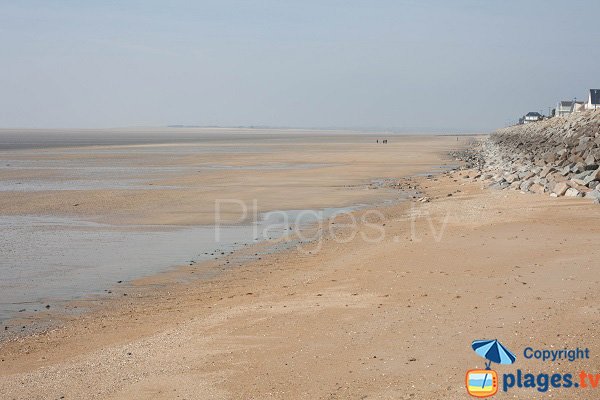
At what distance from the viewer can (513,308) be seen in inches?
301

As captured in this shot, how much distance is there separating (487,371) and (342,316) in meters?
2.43

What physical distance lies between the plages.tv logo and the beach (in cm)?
9

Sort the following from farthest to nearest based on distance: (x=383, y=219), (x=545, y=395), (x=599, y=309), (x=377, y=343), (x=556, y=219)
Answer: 1. (x=383, y=219)
2. (x=556, y=219)
3. (x=599, y=309)
4. (x=377, y=343)
5. (x=545, y=395)

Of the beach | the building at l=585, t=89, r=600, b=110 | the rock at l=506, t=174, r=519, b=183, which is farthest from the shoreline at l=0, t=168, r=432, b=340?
the building at l=585, t=89, r=600, b=110

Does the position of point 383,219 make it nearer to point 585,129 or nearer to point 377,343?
point 377,343

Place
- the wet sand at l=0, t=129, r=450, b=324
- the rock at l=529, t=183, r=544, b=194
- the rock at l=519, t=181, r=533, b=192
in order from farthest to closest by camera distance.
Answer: the rock at l=519, t=181, r=533, b=192 < the rock at l=529, t=183, r=544, b=194 < the wet sand at l=0, t=129, r=450, b=324

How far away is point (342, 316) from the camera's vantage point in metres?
7.95

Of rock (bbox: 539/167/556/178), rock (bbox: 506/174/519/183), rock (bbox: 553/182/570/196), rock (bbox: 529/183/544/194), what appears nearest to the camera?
rock (bbox: 553/182/570/196)

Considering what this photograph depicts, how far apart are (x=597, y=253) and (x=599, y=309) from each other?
333cm

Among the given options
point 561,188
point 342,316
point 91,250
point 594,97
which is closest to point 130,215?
point 91,250

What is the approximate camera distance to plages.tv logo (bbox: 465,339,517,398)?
5.46m

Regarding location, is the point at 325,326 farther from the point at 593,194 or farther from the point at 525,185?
the point at 525,185

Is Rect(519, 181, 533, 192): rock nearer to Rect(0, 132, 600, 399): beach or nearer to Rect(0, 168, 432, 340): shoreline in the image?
Rect(0, 132, 600, 399): beach

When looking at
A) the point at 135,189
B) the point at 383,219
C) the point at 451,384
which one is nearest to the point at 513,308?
the point at 451,384
